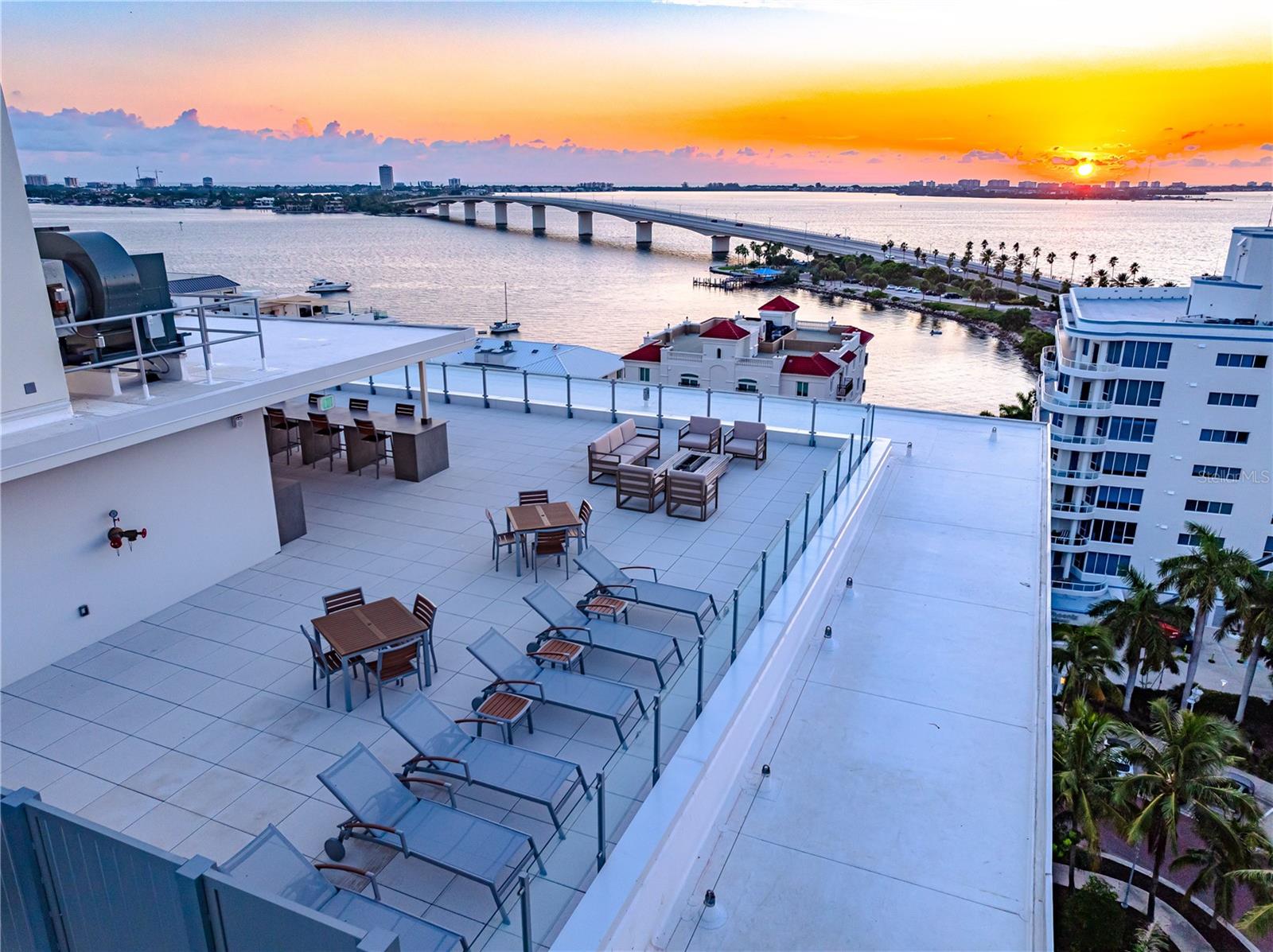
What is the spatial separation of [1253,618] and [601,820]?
33.0 metres

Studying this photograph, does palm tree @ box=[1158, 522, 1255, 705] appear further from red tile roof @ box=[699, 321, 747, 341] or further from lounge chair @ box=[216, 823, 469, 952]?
lounge chair @ box=[216, 823, 469, 952]

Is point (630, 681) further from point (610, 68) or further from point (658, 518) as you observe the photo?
point (610, 68)

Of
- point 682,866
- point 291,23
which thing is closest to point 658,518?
point 682,866

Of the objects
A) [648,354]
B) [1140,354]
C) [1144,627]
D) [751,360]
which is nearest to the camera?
[1144,627]

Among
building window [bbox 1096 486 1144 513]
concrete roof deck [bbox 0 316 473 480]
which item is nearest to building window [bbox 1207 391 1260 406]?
building window [bbox 1096 486 1144 513]

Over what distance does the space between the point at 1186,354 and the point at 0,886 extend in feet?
156

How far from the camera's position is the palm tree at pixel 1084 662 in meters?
24.9

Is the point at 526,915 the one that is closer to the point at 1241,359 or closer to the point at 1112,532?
the point at 1241,359

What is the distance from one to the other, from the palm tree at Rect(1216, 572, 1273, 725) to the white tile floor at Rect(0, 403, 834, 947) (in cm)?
2672

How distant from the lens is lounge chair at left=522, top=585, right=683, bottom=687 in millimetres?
6874

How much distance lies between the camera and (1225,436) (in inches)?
1597

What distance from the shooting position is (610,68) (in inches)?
1104

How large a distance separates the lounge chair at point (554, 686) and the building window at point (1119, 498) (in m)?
44.7

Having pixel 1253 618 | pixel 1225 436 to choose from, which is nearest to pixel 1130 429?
pixel 1225 436
